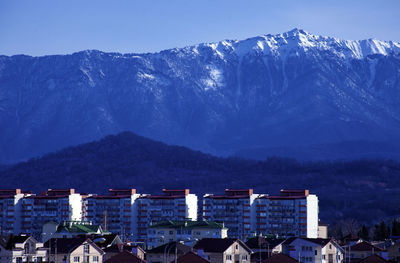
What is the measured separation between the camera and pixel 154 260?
453 ft

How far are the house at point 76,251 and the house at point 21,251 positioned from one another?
5.11 ft

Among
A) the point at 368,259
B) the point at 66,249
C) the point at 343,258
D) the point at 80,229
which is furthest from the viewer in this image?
the point at 80,229

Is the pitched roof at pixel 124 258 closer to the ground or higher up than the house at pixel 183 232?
closer to the ground

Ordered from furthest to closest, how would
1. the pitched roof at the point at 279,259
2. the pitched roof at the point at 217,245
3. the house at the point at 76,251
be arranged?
the pitched roof at the point at 217,245, the house at the point at 76,251, the pitched roof at the point at 279,259

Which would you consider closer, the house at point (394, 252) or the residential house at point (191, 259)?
the residential house at point (191, 259)

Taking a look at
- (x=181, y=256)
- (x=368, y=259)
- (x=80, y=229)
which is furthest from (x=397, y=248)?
(x=80, y=229)

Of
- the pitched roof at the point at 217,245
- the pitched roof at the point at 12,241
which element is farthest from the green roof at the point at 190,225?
the pitched roof at the point at 12,241

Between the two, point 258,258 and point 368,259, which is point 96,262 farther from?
point 368,259

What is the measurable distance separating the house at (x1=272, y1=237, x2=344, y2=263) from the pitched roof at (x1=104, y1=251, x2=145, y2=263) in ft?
67.0

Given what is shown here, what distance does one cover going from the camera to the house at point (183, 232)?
179625 millimetres

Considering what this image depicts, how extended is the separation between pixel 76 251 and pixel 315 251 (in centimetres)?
2956

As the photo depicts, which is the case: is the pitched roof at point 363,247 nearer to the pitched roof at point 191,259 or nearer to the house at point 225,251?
the house at point 225,251

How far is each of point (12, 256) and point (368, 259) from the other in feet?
134

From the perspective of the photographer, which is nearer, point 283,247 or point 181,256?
point 181,256
